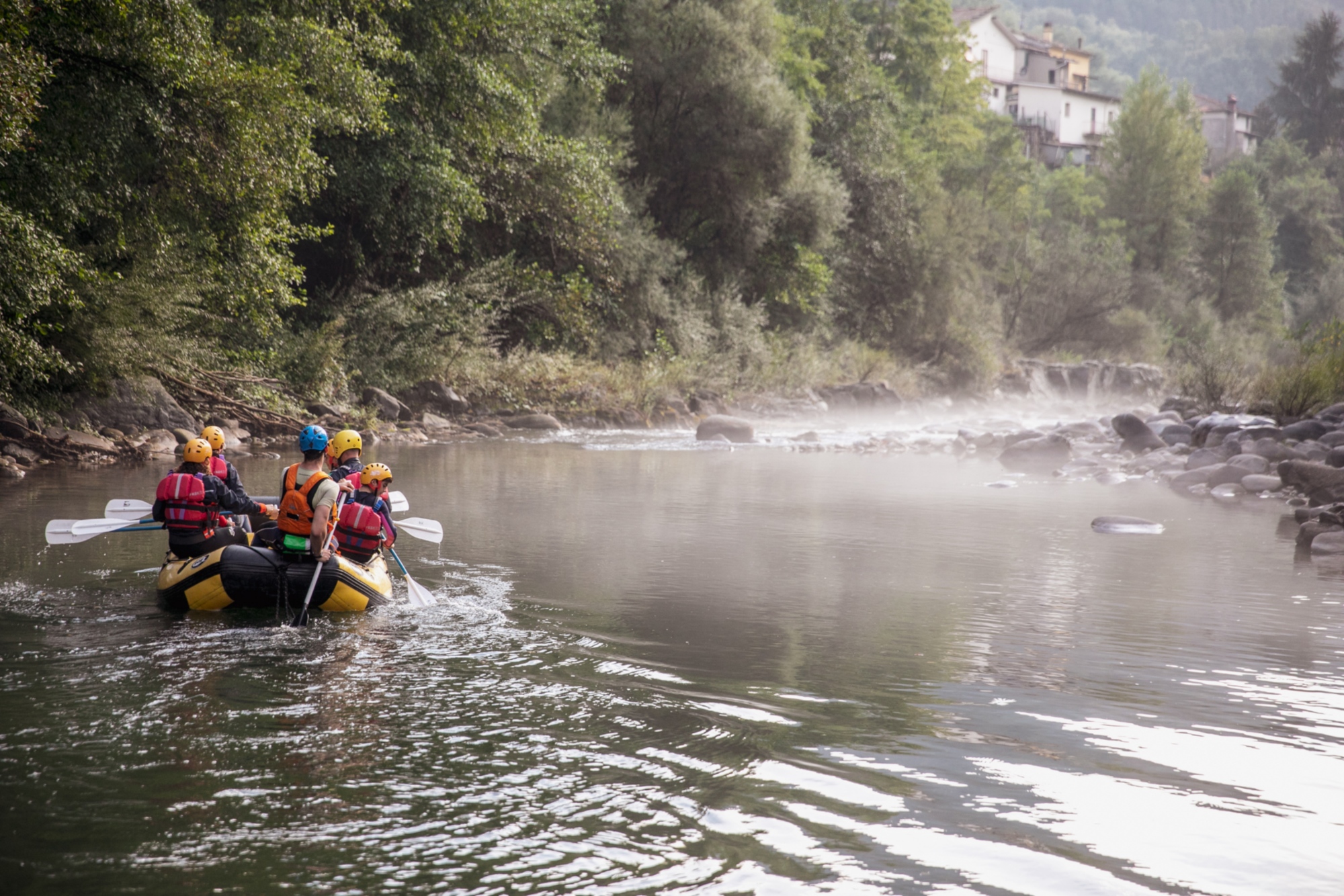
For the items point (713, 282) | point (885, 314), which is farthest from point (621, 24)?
point (885, 314)

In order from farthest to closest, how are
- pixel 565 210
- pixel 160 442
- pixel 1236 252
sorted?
pixel 1236 252
pixel 565 210
pixel 160 442

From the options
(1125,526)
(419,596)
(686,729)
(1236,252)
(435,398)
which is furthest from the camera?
(1236,252)

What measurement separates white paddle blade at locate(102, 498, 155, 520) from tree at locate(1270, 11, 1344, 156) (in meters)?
77.7

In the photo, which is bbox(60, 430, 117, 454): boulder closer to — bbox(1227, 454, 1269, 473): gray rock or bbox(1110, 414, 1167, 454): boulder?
bbox(1227, 454, 1269, 473): gray rock

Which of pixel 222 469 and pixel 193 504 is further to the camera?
pixel 222 469

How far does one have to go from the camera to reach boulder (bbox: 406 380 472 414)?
2141 cm

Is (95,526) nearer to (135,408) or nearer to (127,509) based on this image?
(127,509)

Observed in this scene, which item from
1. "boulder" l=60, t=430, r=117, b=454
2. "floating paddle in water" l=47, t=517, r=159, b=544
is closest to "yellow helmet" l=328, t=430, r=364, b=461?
"floating paddle in water" l=47, t=517, r=159, b=544

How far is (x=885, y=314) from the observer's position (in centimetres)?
3494

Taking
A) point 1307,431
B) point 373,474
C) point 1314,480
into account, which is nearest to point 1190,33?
point 1307,431

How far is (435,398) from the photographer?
21.5 m

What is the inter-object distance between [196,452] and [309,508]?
3.43 ft

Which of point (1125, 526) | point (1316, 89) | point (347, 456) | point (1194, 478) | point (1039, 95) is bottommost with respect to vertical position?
point (1125, 526)

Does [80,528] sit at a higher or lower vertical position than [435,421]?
lower
